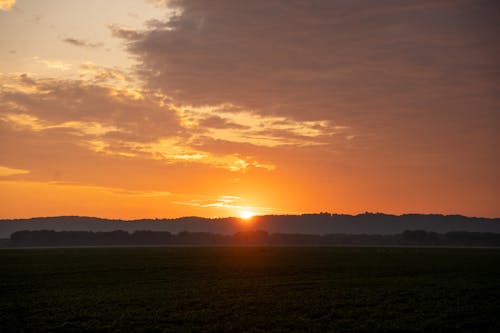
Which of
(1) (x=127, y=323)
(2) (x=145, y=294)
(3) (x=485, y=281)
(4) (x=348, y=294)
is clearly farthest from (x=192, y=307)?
(3) (x=485, y=281)

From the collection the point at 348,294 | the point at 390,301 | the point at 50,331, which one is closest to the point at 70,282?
the point at 50,331

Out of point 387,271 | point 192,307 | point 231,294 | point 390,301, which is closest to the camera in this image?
point 192,307

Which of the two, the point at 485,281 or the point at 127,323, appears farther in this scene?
the point at 485,281

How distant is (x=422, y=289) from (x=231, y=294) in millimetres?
17334

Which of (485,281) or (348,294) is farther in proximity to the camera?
(485,281)

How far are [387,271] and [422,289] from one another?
1972 cm

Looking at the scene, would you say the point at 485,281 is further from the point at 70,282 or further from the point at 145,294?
the point at 70,282

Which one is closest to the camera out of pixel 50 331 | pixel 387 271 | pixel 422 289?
pixel 50 331

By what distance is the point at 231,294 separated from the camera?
126 ft

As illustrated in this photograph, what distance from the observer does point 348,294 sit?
38.3 metres

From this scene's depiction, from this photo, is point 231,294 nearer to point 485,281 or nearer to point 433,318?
point 433,318

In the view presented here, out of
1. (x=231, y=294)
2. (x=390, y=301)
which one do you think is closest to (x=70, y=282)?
(x=231, y=294)

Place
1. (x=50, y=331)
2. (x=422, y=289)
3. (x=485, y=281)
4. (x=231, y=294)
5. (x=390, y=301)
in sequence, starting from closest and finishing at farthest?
(x=50, y=331) < (x=390, y=301) < (x=231, y=294) < (x=422, y=289) < (x=485, y=281)

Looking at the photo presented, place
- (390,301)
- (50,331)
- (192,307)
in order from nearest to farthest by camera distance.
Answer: (50,331), (192,307), (390,301)
